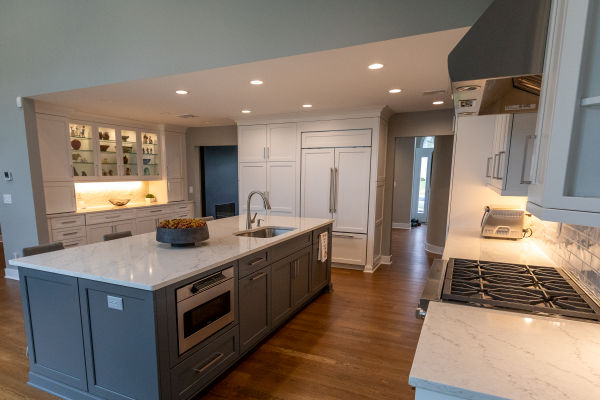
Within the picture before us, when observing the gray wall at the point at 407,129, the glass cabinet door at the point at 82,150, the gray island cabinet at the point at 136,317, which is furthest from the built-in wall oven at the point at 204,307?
the glass cabinet door at the point at 82,150

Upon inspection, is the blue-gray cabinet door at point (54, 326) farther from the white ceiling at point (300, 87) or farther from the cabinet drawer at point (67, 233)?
the cabinet drawer at point (67, 233)

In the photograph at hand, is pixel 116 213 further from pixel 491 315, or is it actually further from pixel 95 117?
pixel 491 315

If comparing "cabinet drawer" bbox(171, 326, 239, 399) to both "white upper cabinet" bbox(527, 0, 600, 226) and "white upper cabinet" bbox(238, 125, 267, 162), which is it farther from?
"white upper cabinet" bbox(238, 125, 267, 162)

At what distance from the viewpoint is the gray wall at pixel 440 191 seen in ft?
17.6

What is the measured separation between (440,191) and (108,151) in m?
5.93

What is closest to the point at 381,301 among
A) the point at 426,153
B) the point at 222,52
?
the point at 222,52

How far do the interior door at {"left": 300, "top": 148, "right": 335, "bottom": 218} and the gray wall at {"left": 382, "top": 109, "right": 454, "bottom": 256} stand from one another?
957mm

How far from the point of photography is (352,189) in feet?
14.6

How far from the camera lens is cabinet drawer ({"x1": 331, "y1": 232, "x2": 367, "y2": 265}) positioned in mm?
4508

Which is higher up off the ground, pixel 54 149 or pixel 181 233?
pixel 54 149

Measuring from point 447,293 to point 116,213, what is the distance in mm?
5088

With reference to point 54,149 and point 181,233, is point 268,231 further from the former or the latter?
point 54,149

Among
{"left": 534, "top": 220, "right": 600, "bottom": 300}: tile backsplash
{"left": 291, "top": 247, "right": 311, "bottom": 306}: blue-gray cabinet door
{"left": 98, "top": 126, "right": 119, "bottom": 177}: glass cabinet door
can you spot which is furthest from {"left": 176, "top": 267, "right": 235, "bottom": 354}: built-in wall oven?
{"left": 98, "top": 126, "right": 119, "bottom": 177}: glass cabinet door

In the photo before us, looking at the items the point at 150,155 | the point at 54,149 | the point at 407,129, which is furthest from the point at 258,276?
the point at 150,155
